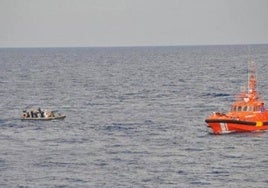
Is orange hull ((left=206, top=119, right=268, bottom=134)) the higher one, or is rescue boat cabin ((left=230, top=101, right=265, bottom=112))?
rescue boat cabin ((left=230, top=101, right=265, bottom=112))

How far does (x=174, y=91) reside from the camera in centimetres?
15125

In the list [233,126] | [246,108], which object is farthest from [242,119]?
[246,108]

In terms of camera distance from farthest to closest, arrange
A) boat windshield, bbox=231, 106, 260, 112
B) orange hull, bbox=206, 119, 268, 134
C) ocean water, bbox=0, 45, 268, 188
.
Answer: boat windshield, bbox=231, 106, 260, 112 < orange hull, bbox=206, 119, 268, 134 < ocean water, bbox=0, 45, 268, 188

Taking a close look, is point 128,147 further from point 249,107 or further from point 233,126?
point 249,107

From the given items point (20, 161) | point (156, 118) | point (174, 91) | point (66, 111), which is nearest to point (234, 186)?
point (20, 161)

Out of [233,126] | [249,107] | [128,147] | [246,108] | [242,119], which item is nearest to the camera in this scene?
[128,147]

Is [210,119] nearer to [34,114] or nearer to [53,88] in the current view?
[34,114]

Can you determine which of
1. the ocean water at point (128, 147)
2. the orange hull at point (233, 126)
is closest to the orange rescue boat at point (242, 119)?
the orange hull at point (233, 126)

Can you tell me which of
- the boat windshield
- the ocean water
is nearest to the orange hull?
the ocean water

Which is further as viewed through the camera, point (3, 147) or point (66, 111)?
point (66, 111)

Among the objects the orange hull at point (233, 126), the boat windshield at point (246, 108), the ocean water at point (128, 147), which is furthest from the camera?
the boat windshield at point (246, 108)

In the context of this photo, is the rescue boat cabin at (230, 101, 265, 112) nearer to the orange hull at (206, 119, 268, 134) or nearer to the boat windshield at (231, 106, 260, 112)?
the boat windshield at (231, 106, 260, 112)

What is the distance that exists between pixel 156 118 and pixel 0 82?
92.5 meters

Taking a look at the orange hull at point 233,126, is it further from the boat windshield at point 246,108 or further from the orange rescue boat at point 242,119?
the boat windshield at point 246,108
